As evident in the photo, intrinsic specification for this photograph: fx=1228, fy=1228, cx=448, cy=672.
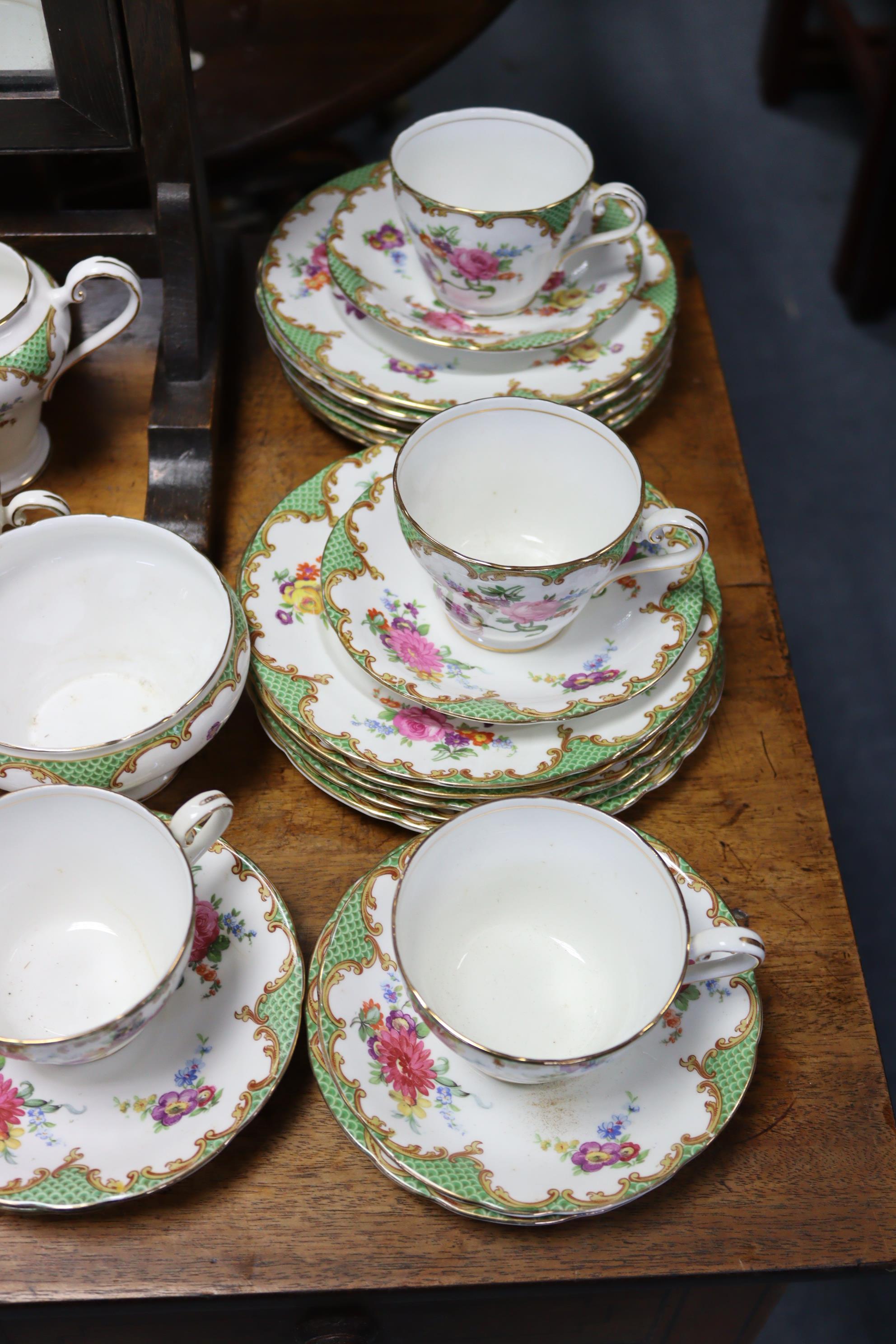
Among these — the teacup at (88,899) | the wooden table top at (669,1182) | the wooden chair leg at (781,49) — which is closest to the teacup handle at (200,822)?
the teacup at (88,899)

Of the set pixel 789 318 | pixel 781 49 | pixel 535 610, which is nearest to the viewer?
pixel 535 610

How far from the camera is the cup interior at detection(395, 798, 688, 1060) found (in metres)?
0.56

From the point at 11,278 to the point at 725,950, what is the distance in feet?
1.95

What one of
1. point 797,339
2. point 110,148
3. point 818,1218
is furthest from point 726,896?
point 797,339

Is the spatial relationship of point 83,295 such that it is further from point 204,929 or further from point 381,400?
point 204,929

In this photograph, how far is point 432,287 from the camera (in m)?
0.85

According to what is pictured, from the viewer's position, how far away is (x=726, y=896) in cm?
67

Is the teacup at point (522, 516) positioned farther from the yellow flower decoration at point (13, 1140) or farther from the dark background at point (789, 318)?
the dark background at point (789, 318)

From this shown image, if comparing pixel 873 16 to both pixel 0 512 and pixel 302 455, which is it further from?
pixel 0 512

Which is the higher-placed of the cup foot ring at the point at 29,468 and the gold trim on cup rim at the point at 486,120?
the gold trim on cup rim at the point at 486,120

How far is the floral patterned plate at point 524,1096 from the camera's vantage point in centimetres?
54

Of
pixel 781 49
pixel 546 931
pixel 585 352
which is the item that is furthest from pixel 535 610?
pixel 781 49

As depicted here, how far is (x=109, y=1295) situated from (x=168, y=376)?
542 mm

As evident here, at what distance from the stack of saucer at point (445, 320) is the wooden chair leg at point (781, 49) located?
5.33ft
